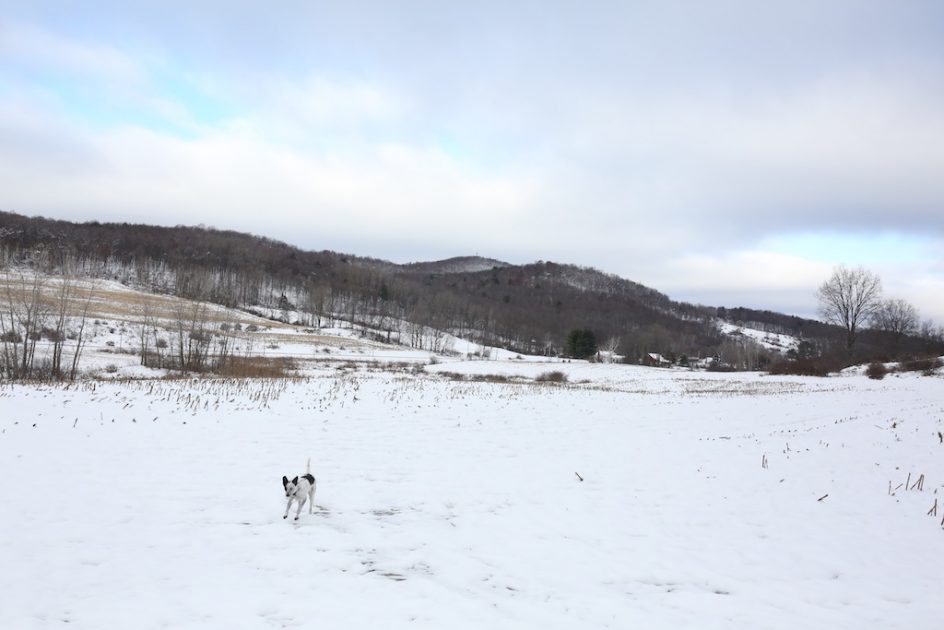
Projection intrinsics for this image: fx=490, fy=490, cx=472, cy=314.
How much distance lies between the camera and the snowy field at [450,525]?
5328 millimetres

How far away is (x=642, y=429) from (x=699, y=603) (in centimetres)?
1115

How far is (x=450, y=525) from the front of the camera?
25.0 feet

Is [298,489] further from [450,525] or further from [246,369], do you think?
[246,369]

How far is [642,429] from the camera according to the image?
16.4 meters

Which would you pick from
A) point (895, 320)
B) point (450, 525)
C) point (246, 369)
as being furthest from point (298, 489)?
point (895, 320)

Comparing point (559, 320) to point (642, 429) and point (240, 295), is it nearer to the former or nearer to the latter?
point (240, 295)

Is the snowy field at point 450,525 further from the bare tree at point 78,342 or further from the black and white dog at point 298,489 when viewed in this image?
the bare tree at point 78,342

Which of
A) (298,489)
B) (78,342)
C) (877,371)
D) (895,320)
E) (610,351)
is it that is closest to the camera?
(298,489)

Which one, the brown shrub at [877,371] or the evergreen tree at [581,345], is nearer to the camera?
the brown shrub at [877,371]

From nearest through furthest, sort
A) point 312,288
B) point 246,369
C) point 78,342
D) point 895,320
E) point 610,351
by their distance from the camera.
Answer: point 246,369 → point 78,342 → point 895,320 → point 610,351 → point 312,288

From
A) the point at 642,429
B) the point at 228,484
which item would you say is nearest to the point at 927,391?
the point at 642,429

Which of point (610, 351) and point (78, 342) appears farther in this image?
point (610, 351)

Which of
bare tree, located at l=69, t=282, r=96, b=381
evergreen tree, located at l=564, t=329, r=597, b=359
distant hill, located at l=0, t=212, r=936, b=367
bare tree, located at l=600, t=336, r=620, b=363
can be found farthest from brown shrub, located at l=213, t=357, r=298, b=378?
distant hill, located at l=0, t=212, r=936, b=367

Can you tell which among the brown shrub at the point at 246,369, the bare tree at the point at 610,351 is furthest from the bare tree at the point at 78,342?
the bare tree at the point at 610,351
